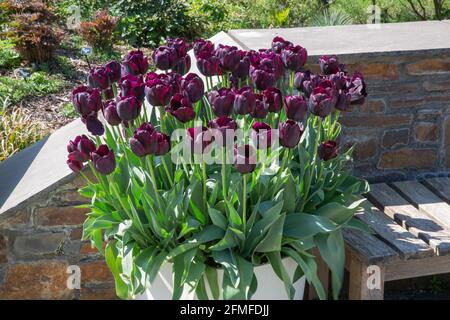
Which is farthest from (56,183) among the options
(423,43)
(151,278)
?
(423,43)

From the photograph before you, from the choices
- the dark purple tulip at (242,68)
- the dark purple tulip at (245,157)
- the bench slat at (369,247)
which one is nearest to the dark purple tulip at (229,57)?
the dark purple tulip at (242,68)

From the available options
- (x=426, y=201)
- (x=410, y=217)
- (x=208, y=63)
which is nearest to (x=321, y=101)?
(x=208, y=63)

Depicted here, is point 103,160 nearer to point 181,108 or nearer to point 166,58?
point 181,108

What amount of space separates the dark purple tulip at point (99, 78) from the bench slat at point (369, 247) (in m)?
1.08

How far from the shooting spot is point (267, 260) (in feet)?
7.66

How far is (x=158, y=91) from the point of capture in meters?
2.14

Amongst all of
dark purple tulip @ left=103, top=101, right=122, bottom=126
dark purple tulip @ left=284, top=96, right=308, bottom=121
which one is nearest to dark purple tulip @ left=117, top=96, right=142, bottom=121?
dark purple tulip @ left=103, top=101, right=122, bottom=126

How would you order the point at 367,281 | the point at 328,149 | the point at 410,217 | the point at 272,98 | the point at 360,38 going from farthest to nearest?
1. the point at 360,38
2. the point at 410,217
3. the point at 367,281
4. the point at 328,149
5. the point at 272,98

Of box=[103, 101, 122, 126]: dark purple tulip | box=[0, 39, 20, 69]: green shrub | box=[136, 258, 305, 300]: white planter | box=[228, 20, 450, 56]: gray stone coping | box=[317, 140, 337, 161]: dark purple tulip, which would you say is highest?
box=[103, 101, 122, 126]: dark purple tulip

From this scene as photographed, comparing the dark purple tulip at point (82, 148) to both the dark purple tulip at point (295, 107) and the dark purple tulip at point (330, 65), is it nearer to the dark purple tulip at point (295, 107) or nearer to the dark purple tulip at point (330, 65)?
the dark purple tulip at point (295, 107)

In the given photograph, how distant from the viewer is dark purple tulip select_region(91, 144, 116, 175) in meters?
2.10

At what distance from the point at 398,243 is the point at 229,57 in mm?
958

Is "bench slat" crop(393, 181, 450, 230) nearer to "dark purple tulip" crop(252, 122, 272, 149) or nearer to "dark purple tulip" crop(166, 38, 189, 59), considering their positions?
"dark purple tulip" crop(252, 122, 272, 149)

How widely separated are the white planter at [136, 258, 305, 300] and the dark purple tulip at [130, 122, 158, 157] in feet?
1.42
